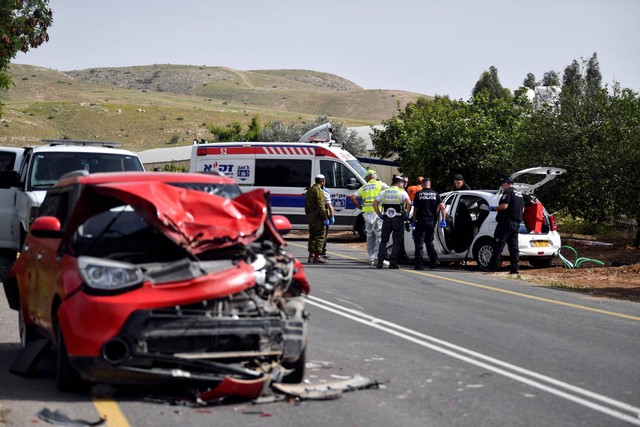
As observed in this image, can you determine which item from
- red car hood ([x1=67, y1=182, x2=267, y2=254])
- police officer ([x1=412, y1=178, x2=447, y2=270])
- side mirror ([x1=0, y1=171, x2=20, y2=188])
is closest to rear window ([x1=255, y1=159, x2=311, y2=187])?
police officer ([x1=412, y1=178, x2=447, y2=270])

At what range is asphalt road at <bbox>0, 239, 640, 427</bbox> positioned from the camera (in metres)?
6.87

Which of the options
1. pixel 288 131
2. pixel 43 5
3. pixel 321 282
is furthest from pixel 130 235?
pixel 288 131

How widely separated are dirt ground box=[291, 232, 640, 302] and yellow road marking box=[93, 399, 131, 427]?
33.9 ft

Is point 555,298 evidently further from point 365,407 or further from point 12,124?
point 12,124

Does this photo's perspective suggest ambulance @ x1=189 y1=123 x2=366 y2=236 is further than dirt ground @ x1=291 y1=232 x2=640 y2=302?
Yes

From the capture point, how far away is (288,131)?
6481cm

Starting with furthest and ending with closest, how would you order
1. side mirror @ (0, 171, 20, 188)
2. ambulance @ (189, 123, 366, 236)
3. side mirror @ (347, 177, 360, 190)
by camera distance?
ambulance @ (189, 123, 366, 236)
side mirror @ (347, 177, 360, 190)
side mirror @ (0, 171, 20, 188)

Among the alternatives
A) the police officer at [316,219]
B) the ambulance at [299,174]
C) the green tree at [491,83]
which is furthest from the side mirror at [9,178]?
the green tree at [491,83]

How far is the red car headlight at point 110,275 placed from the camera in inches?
275

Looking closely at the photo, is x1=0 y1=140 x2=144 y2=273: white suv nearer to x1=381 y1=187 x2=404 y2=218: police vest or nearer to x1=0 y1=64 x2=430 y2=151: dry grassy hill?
x1=381 y1=187 x2=404 y2=218: police vest

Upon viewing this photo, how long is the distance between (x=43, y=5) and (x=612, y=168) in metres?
17.4

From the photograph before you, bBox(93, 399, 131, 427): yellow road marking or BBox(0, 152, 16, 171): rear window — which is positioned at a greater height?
BBox(0, 152, 16, 171): rear window

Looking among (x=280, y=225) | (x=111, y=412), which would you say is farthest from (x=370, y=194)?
(x=111, y=412)

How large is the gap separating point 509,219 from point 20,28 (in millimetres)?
16992
